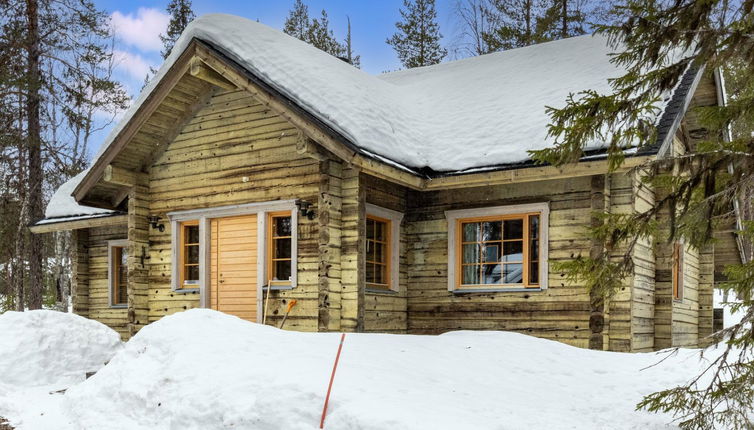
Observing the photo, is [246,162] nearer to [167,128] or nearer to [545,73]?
[167,128]

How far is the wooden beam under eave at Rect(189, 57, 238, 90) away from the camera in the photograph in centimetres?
1120

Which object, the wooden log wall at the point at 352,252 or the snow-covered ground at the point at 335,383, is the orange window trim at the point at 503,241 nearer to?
the snow-covered ground at the point at 335,383

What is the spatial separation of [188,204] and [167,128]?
4.90 feet

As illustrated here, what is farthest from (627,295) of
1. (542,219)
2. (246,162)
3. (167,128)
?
(167,128)

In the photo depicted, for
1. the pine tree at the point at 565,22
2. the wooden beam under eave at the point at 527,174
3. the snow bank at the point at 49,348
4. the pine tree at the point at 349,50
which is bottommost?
the snow bank at the point at 49,348

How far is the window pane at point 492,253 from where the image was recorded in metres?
11.4

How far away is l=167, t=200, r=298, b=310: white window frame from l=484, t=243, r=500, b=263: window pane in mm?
3201

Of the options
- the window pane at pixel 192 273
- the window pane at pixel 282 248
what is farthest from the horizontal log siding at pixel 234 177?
the window pane at pixel 282 248

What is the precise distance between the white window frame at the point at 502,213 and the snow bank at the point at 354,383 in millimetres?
2285

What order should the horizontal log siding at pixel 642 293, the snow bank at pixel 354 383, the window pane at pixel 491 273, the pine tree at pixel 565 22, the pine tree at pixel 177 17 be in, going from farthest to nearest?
the pine tree at pixel 177 17
the pine tree at pixel 565 22
the window pane at pixel 491 273
the horizontal log siding at pixel 642 293
the snow bank at pixel 354 383

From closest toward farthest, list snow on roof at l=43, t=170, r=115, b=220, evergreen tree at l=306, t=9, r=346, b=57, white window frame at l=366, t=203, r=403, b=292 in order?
white window frame at l=366, t=203, r=403, b=292
snow on roof at l=43, t=170, r=115, b=220
evergreen tree at l=306, t=9, r=346, b=57

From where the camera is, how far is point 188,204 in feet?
39.8

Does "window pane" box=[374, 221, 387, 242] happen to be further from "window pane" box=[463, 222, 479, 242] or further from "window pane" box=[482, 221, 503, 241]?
"window pane" box=[482, 221, 503, 241]

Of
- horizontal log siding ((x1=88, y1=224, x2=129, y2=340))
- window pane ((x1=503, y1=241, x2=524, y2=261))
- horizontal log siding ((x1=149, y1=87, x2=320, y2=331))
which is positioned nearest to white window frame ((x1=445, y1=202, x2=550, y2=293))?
window pane ((x1=503, y1=241, x2=524, y2=261))
